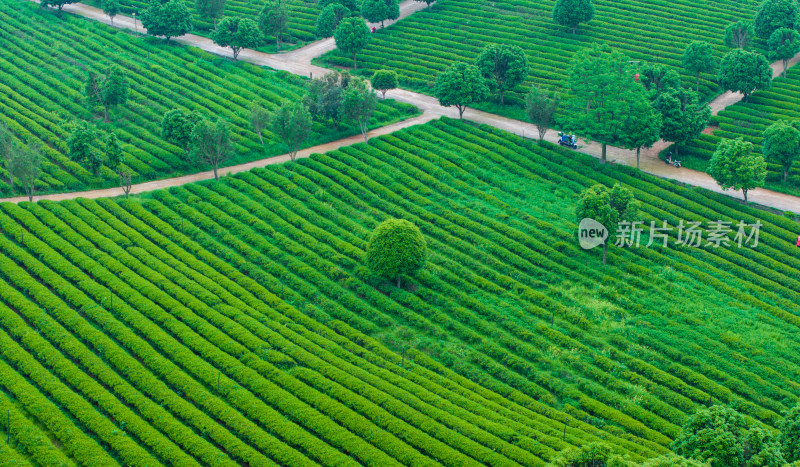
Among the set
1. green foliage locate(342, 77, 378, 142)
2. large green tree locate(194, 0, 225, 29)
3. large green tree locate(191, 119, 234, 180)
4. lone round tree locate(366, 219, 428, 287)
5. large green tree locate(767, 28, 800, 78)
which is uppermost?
large green tree locate(194, 0, 225, 29)

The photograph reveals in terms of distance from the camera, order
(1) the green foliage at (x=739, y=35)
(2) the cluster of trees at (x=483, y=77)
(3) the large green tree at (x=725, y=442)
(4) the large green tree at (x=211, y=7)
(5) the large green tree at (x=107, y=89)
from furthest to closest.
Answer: (4) the large green tree at (x=211, y=7) < (1) the green foliage at (x=739, y=35) < (2) the cluster of trees at (x=483, y=77) < (5) the large green tree at (x=107, y=89) < (3) the large green tree at (x=725, y=442)

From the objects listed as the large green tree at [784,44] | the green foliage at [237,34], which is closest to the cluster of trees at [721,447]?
the large green tree at [784,44]

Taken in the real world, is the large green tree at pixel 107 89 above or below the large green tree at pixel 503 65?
below

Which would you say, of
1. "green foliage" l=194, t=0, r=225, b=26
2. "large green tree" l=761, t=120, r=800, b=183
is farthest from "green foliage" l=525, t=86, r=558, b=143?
"green foliage" l=194, t=0, r=225, b=26

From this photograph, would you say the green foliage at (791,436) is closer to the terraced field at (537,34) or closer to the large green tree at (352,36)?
the terraced field at (537,34)

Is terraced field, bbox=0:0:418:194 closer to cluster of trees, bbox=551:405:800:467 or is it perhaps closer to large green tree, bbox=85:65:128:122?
large green tree, bbox=85:65:128:122

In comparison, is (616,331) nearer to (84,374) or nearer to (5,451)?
(84,374)
